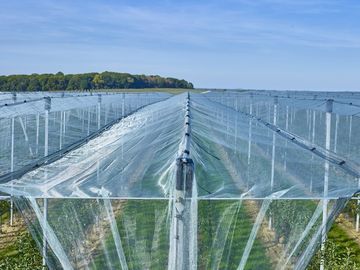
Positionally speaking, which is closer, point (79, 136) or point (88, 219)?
point (88, 219)

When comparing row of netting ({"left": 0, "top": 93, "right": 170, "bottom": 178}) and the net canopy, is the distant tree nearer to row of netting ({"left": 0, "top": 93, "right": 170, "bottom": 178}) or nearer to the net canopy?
row of netting ({"left": 0, "top": 93, "right": 170, "bottom": 178})

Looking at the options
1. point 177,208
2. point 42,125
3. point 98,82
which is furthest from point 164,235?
point 98,82

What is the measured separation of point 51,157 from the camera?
5.48 m

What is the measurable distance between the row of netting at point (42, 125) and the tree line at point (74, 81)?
28044 millimetres

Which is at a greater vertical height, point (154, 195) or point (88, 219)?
point (154, 195)

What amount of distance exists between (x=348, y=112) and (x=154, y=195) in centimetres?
892

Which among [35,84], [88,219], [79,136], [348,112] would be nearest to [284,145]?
[88,219]

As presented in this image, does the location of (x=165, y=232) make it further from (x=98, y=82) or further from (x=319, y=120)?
(x=98, y=82)

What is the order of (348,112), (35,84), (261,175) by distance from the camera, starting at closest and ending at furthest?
(261,175)
(348,112)
(35,84)

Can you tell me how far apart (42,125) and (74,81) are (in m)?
34.9

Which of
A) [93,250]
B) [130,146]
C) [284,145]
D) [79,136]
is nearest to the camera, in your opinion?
[93,250]

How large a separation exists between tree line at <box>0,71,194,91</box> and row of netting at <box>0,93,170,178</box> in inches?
1104

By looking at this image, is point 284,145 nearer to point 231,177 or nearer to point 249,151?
point 249,151

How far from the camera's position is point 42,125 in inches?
526
